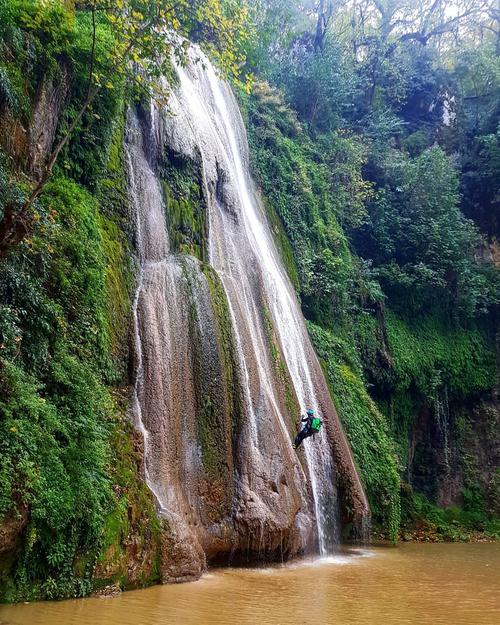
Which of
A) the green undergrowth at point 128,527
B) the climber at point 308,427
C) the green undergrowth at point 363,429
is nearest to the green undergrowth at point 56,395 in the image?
the green undergrowth at point 128,527

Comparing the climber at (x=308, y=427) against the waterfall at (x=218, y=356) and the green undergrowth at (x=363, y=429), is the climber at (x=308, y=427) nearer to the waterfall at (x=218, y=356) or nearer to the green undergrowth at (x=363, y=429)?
the waterfall at (x=218, y=356)

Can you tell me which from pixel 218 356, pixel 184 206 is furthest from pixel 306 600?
pixel 184 206

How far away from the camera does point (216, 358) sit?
10.6 metres

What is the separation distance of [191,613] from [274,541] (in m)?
3.79

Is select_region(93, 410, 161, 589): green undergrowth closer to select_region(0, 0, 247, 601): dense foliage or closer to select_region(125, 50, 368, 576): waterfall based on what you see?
select_region(0, 0, 247, 601): dense foliage

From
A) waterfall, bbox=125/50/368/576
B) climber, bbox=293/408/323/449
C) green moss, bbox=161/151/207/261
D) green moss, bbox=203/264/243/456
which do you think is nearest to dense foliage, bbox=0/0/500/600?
green moss, bbox=161/151/207/261

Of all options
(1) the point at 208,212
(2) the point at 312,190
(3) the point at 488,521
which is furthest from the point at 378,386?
(1) the point at 208,212

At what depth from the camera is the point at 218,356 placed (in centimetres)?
1066

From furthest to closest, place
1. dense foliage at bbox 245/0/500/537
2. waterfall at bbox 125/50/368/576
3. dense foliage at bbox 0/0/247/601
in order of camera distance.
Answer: dense foliage at bbox 245/0/500/537
waterfall at bbox 125/50/368/576
dense foliage at bbox 0/0/247/601

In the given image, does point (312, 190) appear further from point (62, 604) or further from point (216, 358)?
point (62, 604)

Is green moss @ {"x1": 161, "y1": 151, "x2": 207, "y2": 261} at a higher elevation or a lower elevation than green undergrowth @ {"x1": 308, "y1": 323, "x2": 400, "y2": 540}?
higher

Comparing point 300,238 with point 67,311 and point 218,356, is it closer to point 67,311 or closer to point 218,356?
point 218,356

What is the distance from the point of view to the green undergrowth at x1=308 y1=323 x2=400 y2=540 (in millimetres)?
14719

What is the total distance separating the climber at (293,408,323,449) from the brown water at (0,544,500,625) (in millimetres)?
2423
